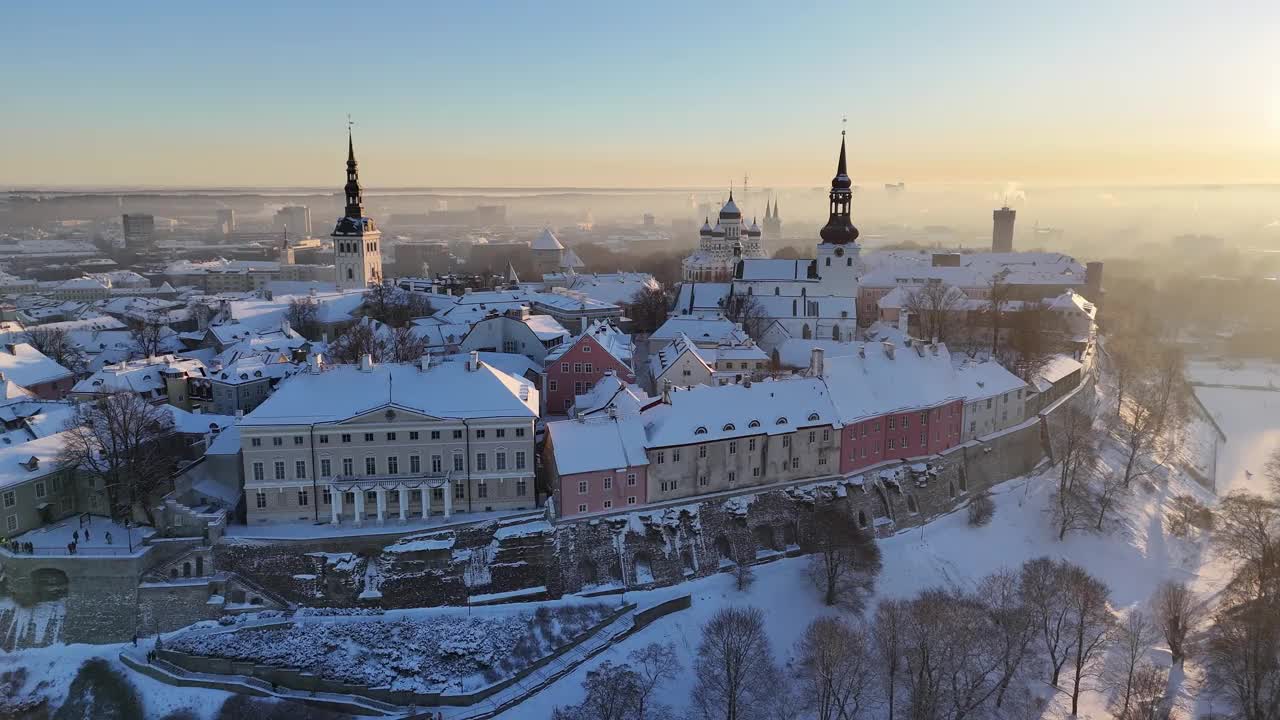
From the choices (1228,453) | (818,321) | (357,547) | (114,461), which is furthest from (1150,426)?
(114,461)

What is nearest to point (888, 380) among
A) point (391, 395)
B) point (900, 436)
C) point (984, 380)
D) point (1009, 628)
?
point (900, 436)

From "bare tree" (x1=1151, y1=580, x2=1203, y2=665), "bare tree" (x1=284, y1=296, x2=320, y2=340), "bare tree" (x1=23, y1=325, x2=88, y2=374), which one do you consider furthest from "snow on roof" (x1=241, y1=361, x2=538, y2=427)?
"bare tree" (x1=284, y1=296, x2=320, y2=340)

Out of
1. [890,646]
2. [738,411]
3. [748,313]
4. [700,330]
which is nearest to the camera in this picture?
[890,646]

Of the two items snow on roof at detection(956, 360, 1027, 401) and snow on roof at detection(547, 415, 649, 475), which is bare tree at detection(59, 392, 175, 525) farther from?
snow on roof at detection(956, 360, 1027, 401)

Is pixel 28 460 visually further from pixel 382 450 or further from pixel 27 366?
pixel 27 366

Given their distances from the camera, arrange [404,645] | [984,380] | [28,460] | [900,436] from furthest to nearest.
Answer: [984,380]
[900,436]
[28,460]
[404,645]

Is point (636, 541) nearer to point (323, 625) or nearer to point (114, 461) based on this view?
point (323, 625)

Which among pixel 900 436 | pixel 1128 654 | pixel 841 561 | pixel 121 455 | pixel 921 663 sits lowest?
pixel 1128 654
